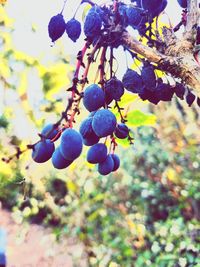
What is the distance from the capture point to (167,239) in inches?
91.4

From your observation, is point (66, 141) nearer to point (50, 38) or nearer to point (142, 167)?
point (50, 38)

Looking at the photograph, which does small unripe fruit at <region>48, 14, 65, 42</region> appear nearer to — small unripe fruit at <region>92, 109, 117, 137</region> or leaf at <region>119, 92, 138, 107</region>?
small unripe fruit at <region>92, 109, 117, 137</region>

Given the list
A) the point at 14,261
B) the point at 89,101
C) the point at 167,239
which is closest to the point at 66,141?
the point at 89,101

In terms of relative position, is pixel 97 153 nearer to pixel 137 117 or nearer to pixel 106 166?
pixel 106 166

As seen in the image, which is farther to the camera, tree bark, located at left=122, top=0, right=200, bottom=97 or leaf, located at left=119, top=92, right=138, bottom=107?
leaf, located at left=119, top=92, right=138, bottom=107

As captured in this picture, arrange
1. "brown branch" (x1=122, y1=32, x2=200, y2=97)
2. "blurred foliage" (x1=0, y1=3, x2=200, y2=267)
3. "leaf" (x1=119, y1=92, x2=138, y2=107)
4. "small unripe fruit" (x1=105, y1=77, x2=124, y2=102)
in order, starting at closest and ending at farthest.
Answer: "brown branch" (x1=122, y1=32, x2=200, y2=97) → "small unripe fruit" (x1=105, y1=77, x2=124, y2=102) → "leaf" (x1=119, y1=92, x2=138, y2=107) → "blurred foliage" (x1=0, y1=3, x2=200, y2=267)

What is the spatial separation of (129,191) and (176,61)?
256cm

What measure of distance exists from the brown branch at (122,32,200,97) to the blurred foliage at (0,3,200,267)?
1657mm

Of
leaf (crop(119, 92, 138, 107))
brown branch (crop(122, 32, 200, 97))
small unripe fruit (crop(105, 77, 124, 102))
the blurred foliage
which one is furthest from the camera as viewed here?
the blurred foliage

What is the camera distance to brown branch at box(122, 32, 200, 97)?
1.60 ft

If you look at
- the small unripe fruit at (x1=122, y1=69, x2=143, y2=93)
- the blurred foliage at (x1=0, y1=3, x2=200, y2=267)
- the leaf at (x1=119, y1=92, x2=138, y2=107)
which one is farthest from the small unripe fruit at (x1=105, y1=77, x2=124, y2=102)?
the blurred foliage at (x1=0, y1=3, x2=200, y2=267)

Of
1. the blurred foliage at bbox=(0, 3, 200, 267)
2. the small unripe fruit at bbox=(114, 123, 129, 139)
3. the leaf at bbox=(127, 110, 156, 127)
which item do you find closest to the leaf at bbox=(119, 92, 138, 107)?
the leaf at bbox=(127, 110, 156, 127)

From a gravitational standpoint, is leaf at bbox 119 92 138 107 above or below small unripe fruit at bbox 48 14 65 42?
below

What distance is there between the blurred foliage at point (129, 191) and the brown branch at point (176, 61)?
1657 mm
